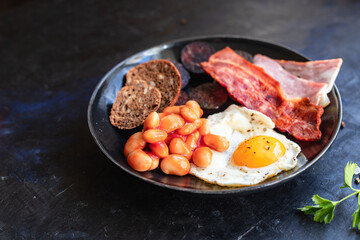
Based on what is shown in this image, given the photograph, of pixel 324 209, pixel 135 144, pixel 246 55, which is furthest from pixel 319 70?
pixel 135 144

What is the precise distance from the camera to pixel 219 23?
3.69 metres

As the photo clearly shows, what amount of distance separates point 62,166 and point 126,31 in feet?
5.88

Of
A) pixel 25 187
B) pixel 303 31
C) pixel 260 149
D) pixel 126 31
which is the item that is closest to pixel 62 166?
pixel 25 187

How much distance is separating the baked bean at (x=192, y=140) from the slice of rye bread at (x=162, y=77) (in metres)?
0.40

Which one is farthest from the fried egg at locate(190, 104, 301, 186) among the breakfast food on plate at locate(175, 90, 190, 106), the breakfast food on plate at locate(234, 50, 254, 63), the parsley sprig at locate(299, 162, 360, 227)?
the breakfast food on plate at locate(234, 50, 254, 63)

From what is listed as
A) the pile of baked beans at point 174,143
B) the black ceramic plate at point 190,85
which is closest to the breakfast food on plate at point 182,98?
the black ceramic plate at point 190,85

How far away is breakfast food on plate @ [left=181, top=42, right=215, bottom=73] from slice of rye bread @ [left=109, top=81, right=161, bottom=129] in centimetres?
42

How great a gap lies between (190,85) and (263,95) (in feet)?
1.88

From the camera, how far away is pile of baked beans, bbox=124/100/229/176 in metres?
1.95

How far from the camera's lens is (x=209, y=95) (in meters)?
2.56

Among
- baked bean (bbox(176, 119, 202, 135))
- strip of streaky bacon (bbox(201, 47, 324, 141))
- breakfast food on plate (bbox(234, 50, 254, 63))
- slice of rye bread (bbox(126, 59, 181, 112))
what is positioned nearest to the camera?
baked bean (bbox(176, 119, 202, 135))

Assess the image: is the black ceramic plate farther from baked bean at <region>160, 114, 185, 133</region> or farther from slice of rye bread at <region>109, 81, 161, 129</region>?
baked bean at <region>160, 114, 185, 133</region>

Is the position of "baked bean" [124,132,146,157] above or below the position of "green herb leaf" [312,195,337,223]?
above

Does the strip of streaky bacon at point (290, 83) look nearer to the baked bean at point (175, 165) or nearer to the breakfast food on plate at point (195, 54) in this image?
the breakfast food on plate at point (195, 54)
